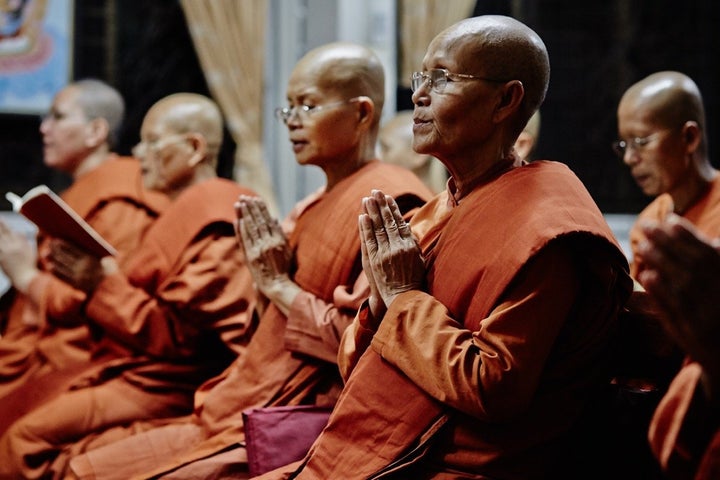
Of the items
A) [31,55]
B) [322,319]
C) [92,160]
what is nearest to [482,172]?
[322,319]

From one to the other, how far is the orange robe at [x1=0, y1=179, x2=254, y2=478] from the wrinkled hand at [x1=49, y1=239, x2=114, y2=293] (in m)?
0.04

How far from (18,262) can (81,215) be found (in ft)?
1.09

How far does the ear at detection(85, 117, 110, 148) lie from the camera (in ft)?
16.3

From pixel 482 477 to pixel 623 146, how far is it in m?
2.06

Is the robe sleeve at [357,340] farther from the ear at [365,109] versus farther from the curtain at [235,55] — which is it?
the curtain at [235,55]

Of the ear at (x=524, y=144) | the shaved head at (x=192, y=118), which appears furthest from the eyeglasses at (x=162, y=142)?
the ear at (x=524, y=144)

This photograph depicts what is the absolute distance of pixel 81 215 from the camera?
4500mm

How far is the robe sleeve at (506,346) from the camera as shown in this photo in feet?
7.04

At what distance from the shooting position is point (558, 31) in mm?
7430

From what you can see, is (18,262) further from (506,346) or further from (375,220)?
(506,346)

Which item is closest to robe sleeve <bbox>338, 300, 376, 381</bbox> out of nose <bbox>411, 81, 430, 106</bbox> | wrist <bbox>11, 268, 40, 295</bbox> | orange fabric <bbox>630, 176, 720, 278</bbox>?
nose <bbox>411, 81, 430, 106</bbox>

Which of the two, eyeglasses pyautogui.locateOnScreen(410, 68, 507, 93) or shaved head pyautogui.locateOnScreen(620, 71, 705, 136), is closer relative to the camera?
eyeglasses pyautogui.locateOnScreen(410, 68, 507, 93)

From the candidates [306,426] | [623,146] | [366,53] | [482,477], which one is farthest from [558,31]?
[482,477]

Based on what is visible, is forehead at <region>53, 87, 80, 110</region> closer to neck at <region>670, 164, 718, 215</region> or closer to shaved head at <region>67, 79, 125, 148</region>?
shaved head at <region>67, 79, 125, 148</region>
